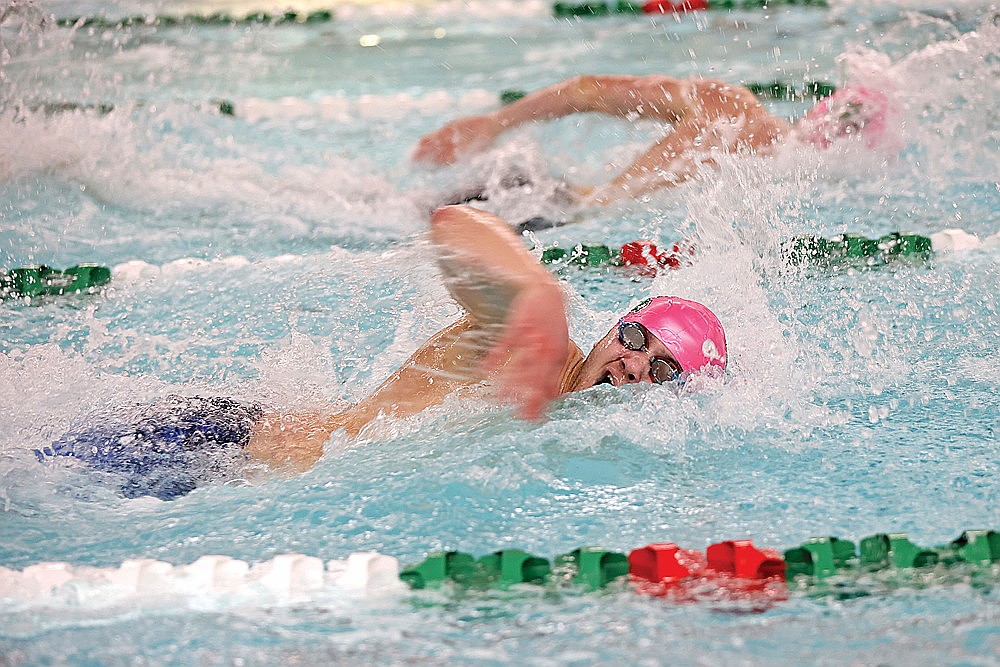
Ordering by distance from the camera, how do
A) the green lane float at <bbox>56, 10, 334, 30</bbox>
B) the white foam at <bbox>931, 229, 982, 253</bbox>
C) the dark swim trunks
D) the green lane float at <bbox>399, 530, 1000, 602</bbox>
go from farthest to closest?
the green lane float at <bbox>56, 10, 334, 30</bbox> < the white foam at <bbox>931, 229, 982, 253</bbox> < the dark swim trunks < the green lane float at <bbox>399, 530, 1000, 602</bbox>

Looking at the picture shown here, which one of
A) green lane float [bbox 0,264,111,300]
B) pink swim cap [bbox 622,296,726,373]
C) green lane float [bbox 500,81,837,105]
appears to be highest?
green lane float [bbox 500,81,837,105]

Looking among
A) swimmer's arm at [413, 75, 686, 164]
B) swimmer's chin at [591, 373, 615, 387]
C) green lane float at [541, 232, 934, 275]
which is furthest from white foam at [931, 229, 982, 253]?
swimmer's chin at [591, 373, 615, 387]

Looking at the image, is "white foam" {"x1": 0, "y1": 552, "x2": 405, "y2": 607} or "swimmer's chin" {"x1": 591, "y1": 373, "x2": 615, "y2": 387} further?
"swimmer's chin" {"x1": 591, "y1": 373, "x2": 615, "y2": 387}

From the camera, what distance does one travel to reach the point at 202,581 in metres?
1.95

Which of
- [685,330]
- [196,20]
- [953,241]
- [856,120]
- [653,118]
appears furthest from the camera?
[196,20]

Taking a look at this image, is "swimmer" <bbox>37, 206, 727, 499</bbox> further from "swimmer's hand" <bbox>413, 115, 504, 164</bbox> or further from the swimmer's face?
"swimmer's hand" <bbox>413, 115, 504, 164</bbox>

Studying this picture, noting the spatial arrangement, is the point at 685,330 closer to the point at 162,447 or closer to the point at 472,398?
the point at 472,398

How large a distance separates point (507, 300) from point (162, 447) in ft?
2.49

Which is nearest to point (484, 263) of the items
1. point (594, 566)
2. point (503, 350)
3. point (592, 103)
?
point (503, 350)

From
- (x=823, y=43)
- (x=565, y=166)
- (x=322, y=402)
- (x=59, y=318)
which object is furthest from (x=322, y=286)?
(x=823, y=43)

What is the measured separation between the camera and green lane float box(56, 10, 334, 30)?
22.8 ft

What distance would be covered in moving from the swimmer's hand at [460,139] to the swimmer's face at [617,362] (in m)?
1.64

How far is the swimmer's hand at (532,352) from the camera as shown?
6.97 feet

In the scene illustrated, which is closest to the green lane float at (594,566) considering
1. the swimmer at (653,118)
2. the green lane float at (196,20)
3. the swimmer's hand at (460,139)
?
the swimmer at (653,118)
